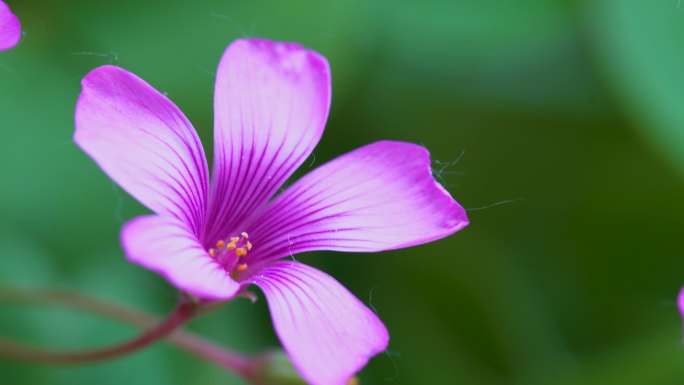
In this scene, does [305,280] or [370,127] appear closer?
[305,280]

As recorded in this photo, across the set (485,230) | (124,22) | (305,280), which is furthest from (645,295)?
(124,22)

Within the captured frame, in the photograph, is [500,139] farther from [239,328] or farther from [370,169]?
[370,169]

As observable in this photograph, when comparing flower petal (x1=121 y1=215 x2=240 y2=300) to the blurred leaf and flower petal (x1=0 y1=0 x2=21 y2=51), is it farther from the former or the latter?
the blurred leaf

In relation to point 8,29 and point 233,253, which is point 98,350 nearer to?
point 233,253

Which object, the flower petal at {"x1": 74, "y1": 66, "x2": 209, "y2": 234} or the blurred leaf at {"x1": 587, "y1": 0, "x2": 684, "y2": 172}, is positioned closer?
the flower petal at {"x1": 74, "y1": 66, "x2": 209, "y2": 234}

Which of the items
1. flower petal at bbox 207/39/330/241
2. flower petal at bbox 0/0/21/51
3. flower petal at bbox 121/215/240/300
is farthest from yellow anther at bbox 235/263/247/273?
flower petal at bbox 0/0/21/51

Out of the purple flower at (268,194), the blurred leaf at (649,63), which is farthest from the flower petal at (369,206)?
the blurred leaf at (649,63)

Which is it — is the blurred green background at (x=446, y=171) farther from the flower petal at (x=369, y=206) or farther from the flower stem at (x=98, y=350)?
the flower petal at (x=369, y=206)
